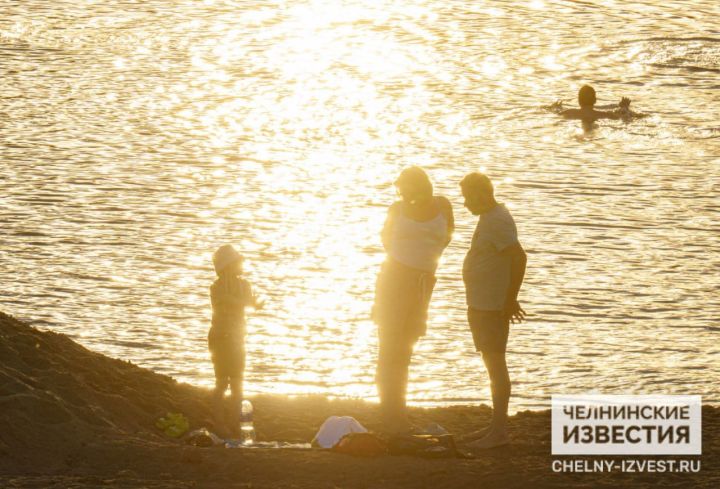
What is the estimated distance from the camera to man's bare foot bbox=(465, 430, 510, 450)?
35.3ft

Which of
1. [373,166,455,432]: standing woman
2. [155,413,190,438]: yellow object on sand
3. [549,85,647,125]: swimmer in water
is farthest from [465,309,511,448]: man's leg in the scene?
[549,85,647,125]: swimmer in water

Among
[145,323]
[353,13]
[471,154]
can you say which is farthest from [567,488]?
[353,13]

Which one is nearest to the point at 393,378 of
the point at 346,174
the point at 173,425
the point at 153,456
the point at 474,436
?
the point at 474,436

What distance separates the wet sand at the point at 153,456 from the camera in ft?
31.1

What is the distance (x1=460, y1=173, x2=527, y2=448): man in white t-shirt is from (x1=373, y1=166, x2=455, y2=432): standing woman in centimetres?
39

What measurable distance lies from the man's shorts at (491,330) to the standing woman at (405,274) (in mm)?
529

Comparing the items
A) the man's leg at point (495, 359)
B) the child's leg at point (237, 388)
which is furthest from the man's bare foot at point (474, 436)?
the child's leg at point (237, 388)

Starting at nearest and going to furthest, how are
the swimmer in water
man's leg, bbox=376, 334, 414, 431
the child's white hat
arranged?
the child's white hat → man's leg, bbox=376, 334, 414, 431 → the swimmer in water

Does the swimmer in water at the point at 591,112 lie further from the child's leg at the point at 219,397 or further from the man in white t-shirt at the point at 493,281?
the man in white t-shirt at the point at 493,281

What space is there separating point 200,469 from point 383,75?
25.5 m

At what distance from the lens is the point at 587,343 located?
49.2 feet

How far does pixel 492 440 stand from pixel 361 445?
3.56ft

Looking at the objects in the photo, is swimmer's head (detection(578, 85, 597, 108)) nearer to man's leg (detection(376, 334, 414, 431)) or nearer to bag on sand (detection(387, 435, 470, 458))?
man's leg (detection(376, 334, 414, 431))

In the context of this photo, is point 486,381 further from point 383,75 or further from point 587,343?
point 383,75
